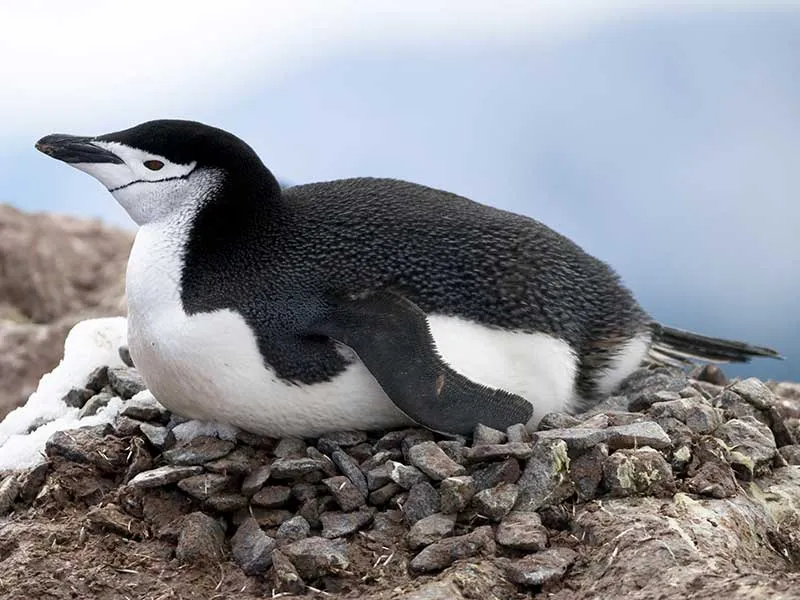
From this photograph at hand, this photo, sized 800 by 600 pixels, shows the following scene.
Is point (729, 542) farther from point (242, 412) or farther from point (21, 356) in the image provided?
point (21, 356)

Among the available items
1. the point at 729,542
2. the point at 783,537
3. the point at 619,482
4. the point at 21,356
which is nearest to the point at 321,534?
the point at 619,482

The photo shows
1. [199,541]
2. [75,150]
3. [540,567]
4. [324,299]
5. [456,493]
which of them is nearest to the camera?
[540,567]

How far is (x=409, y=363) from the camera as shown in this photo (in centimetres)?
366

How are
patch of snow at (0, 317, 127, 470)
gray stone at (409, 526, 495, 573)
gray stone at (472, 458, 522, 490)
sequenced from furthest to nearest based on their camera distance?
1. patch of snow at (0, 317, 127, 470)
2. gray stone at (472, 458, 522, 490)
3. gray stone at (409, 526, 495, 573)

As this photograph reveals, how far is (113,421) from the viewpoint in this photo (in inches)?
168

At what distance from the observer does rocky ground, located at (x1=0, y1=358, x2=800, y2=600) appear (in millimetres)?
3211

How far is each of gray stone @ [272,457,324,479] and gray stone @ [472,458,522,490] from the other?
20.5 inches

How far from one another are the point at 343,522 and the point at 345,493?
0.10 metres

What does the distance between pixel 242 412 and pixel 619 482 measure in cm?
127

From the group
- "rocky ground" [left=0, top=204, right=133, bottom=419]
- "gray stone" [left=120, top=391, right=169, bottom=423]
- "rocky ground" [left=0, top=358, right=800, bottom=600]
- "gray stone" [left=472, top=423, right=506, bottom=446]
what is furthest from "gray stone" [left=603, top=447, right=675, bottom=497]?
"rocky ground" [left=0, top=204, right=133, bottom=419]

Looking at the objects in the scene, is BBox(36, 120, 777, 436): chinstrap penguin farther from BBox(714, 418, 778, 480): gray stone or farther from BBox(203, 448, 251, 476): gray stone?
BBox(714, 418, 778, 480): gray stone

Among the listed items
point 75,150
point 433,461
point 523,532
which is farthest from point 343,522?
point 75,150

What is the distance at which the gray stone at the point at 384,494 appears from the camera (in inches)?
141

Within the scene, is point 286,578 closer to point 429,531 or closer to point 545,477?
point 429,531
